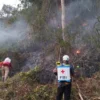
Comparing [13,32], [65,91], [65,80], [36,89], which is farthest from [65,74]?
[13,32]

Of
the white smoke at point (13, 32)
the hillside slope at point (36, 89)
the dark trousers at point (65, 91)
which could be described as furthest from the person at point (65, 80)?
the white smoke at point (13, 32)

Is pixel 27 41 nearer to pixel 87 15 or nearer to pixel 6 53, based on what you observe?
pixel 6 53

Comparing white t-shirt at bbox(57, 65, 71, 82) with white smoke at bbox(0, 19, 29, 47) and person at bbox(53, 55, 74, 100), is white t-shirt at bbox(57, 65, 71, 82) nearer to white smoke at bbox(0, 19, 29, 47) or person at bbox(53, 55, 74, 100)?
person at bbox(53, 55, 74, 100)

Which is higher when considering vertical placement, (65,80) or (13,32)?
(13,32)

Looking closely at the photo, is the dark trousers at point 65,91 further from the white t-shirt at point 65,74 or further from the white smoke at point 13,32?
the white smoke at point 13,32

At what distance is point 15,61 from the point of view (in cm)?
1530

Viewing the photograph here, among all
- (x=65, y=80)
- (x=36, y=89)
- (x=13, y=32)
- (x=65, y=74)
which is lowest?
(x=36, y=89)

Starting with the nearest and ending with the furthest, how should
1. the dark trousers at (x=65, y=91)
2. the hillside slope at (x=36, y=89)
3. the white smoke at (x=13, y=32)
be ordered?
the dark trousers at (x=65, y=91)
the hillside slope at (x=36, y=89)
the white smoke at (x=13, y=32)

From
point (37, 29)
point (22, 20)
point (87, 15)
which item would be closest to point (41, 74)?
point (37, 29)

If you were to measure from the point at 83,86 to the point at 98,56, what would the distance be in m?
2.40

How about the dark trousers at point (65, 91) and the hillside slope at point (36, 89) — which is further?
the hillside slope at point (36, 89)

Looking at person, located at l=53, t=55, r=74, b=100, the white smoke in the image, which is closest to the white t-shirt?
person, located at l=53, t=55, r=74, b=100

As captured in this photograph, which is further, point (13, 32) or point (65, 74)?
point (13, 32)

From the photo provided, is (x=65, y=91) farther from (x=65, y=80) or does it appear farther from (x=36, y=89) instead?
(x=36, y=89)
